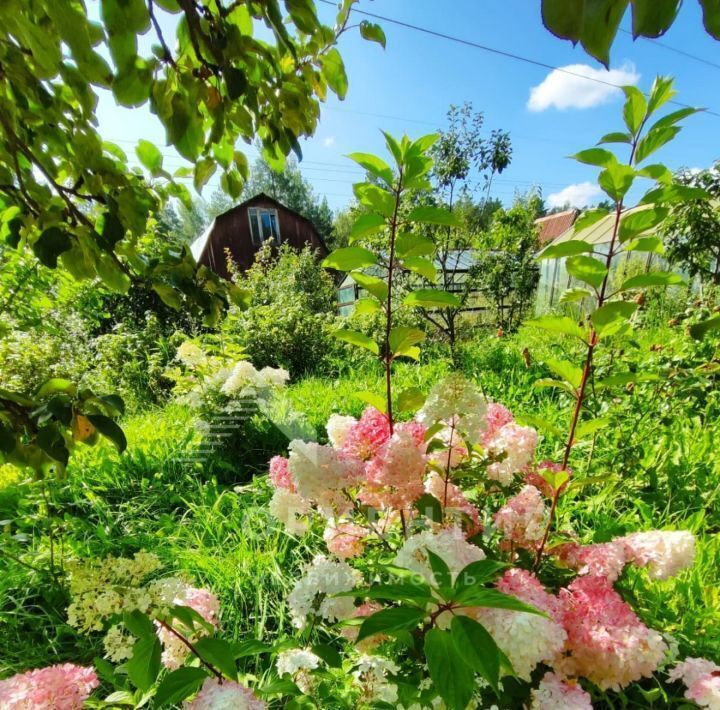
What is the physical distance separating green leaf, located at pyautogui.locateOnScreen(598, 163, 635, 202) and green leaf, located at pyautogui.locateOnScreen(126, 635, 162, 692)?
91 cm

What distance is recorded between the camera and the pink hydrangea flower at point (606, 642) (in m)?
0.59

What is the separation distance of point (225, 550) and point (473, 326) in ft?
17.4

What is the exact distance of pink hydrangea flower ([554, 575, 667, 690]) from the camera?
59cm

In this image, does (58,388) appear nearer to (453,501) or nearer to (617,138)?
(453,501)

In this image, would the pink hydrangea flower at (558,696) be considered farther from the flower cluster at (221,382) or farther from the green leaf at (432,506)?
the flower cluster at (221,382)

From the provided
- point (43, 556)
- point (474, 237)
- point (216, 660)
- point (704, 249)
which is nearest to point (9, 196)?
point (216, 660)

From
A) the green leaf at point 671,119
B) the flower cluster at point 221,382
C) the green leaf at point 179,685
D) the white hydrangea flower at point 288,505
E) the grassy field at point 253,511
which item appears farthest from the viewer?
the flower cluster at point 221,382

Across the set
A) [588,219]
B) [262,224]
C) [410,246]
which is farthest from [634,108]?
[262,224]

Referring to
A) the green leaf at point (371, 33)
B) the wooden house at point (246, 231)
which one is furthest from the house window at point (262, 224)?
the green leaf at point (371, 33)

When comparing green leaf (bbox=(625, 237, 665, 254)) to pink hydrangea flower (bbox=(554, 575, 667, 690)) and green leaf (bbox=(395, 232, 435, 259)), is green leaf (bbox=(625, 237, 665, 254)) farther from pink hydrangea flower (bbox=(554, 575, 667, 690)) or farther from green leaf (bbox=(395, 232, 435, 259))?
pink hydrangea flower (bbox=(554, 575, 667, 690))

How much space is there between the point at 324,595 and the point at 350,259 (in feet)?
2.01

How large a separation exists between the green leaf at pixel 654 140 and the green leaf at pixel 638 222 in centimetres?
8

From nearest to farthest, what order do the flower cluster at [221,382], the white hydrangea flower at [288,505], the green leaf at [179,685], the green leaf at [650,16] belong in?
the green leaf at [650,16] → the green leaf at [179,685] → the white hydrangea flower at [288,505] → the flower cluster at [221,382]

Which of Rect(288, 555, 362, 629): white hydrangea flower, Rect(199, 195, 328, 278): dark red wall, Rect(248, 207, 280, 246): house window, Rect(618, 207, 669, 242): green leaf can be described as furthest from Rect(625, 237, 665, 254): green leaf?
Rect(248, 207, 280, 246): house window
